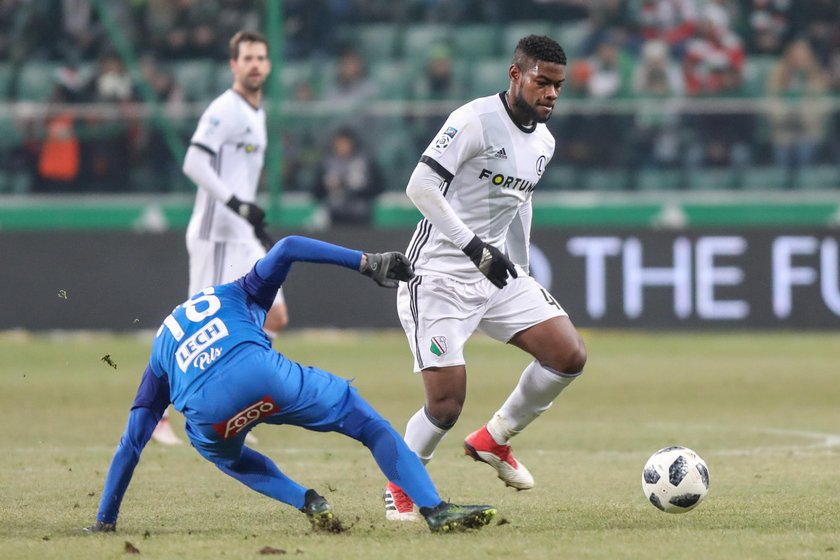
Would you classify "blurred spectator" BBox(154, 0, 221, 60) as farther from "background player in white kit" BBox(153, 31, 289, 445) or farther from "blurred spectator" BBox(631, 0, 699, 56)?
"background player in white kit" BBox(153, 31, 289, 445)

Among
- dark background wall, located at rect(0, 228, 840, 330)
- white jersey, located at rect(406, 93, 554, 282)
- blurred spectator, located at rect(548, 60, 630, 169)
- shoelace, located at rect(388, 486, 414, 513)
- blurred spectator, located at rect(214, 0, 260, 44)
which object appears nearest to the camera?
shoelace, located at rect(388, 486, 414, 513)

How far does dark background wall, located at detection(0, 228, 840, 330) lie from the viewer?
16078mm

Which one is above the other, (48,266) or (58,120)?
(58,120)

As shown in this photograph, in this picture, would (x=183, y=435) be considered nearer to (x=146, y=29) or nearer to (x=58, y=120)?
(x=58, y=120)

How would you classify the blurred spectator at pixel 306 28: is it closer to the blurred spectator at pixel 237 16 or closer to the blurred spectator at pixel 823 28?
the blurred spectator at pixel 237 16

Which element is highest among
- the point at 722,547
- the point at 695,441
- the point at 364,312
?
the point at 722,547

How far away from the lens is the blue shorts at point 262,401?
5.66 m

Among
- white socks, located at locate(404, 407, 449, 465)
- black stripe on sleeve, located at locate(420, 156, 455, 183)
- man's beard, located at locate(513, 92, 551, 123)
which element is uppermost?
man's beard, located at locate(513, 92, 551, 123)

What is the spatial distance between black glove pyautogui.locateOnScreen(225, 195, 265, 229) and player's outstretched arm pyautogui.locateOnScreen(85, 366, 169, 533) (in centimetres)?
343

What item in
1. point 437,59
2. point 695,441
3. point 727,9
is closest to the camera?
point 695,441

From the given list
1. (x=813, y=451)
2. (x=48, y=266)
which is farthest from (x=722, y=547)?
(x=48, y=266)

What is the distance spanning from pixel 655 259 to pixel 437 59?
12.9ft

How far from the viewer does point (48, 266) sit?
1614 cm

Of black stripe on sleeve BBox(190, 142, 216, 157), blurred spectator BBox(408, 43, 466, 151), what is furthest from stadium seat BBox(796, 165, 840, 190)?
black stripe on sleeve BBox(190, 142, 216, 157)
